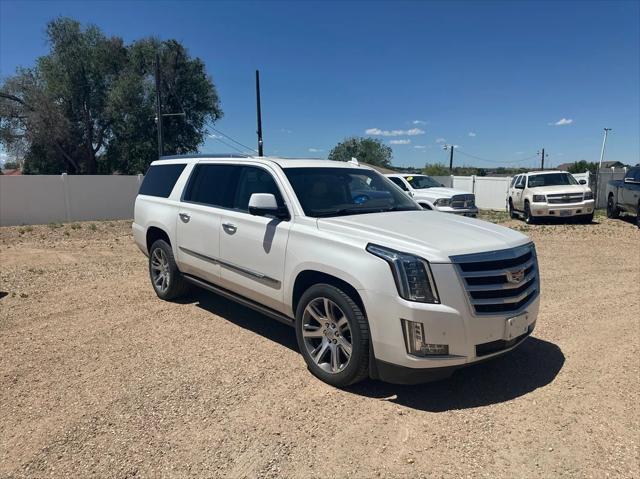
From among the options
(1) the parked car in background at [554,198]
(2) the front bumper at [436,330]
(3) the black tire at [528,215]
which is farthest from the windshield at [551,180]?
(2) the front bumper at [436,330]

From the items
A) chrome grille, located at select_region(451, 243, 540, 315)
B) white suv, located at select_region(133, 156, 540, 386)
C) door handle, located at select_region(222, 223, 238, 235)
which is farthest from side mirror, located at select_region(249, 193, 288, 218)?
chrome grille, located at select_region(451, 243, 540, 315)

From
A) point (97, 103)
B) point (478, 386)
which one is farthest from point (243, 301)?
point (97, 103)

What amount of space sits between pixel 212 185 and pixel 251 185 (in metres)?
0.76

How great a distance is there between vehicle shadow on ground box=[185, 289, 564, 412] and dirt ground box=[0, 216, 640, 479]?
0.05 feet

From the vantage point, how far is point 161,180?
6.47 m

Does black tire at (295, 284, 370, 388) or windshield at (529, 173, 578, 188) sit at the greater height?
windshield at (529, 173, 578, 188)

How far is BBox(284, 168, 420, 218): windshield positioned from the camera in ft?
14.5

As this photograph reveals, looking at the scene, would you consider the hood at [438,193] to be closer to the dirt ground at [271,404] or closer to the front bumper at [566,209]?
the front bumper at [566,209]

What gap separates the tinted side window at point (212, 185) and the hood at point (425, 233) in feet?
5.05

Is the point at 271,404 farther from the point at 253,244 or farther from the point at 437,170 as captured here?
the point at 437,170

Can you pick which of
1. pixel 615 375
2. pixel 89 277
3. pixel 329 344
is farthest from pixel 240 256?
pixel 89 277

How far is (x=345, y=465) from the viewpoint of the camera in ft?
9.42

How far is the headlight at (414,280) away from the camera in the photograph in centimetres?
326

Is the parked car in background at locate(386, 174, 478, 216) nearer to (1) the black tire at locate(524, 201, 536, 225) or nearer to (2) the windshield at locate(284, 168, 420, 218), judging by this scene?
(1) the black tire at locate(524, 201, 536, 225)
